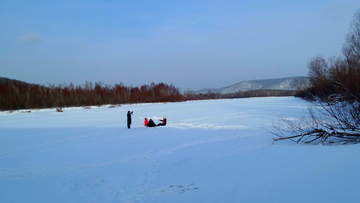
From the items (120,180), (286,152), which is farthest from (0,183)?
(286,152)

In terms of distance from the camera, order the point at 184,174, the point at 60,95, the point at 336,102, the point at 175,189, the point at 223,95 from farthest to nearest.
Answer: the point at 223,95
the point at 60,95
the point at 336,102
the point at 184,174
the point at 175,189

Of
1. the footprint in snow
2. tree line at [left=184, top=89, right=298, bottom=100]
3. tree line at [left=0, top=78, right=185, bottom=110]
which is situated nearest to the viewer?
the footprint in snow

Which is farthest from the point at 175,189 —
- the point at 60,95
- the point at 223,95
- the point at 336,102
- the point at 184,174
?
the point at 223,95

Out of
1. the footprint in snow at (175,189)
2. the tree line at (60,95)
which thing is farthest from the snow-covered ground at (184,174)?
the tree line at (60,95)

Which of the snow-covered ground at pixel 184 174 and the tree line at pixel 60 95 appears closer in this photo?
the snow-covered ground at pixel 184 174

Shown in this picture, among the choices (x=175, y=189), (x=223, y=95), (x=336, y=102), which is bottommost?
(x=175, y=189)

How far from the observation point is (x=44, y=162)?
5.04 m

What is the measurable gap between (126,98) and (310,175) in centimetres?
4009

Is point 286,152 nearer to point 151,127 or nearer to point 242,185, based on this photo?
point 242,185

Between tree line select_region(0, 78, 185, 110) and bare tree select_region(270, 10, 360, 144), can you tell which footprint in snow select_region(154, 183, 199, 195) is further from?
tree line select_region(0, 78, 185, 110)

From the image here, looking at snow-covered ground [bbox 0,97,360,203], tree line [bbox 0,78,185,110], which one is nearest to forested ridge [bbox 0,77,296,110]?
tree line [bbox 0,78,185,110]

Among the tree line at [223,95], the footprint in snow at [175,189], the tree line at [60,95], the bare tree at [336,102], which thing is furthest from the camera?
the tree line at [223,95]

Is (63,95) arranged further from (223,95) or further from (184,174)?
(223,95)

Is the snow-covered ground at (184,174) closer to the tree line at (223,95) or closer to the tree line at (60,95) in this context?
the tree line at (60,95)
